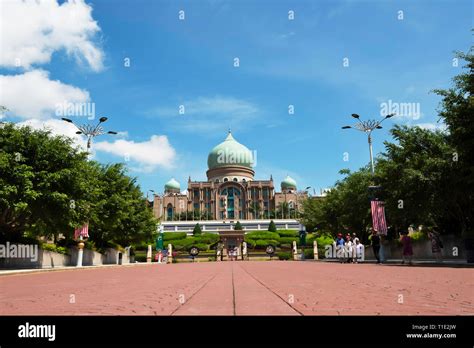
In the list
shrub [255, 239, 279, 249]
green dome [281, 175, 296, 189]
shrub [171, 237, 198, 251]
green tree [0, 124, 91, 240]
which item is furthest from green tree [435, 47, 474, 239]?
green dome [281, 175, 296, 189]

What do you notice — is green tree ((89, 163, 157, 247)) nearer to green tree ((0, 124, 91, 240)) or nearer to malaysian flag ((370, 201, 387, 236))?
green tree ((0, 124, 91, 240))

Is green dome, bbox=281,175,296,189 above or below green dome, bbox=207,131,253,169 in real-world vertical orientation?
below

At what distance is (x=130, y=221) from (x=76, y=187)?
17.4 m

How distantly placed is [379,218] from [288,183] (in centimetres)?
11523

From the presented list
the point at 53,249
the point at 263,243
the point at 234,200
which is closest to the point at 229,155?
the point at 234,200

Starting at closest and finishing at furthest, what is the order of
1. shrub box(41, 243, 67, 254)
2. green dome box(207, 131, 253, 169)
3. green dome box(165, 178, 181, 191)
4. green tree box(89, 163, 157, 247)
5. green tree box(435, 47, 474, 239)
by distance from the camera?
1. green tree box(435, 47, 474, 239)
2. shrub box(41, 243, 67, 254)
3. green tree box(89, 163, 157, 247)
4. green dome box(207, 131, 253, 169)
5. green dome box(165, 178, 181, 191)

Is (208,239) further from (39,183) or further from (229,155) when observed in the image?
(229,155)

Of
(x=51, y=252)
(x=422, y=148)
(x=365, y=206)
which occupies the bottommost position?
(x=51, y=252)

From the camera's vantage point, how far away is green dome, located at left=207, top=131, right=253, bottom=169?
129 m

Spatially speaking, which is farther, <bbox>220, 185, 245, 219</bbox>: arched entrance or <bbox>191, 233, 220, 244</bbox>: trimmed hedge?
<bbox>220, 185, 245, 219</bbox>: arched entrance

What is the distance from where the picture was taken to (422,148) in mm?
25000
